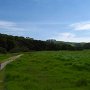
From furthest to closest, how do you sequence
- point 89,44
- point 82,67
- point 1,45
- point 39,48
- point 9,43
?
point 89,44
point 39,48
point 9,43
point 1,45
point 82,67

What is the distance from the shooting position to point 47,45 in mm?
124938

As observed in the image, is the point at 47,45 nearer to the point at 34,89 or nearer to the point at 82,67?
the point at 82,67

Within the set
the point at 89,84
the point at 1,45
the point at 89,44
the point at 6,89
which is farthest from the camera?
the point at 89,44

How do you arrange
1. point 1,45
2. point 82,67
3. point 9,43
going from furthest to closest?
point 9,43 < point 1,45 < point 82,67

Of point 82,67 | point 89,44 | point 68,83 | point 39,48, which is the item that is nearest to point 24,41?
point 39,48

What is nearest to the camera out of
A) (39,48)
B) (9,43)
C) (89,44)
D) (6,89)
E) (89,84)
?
(6,89)

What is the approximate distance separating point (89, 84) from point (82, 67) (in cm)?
1112

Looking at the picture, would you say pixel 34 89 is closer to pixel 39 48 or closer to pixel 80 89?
pixel 80 89

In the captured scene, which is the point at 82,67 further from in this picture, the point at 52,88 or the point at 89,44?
the point at 89,44

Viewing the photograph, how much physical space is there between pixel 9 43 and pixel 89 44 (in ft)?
176

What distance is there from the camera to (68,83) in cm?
1856

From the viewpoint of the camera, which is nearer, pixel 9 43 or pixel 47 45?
pixel 9 43

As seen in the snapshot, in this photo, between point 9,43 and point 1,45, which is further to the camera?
point 9,43

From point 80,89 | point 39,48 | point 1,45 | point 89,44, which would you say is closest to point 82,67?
point 80,89
